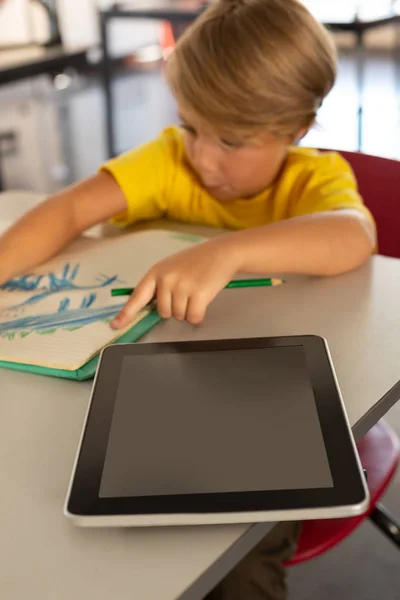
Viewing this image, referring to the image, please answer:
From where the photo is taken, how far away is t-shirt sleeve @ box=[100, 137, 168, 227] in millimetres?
986

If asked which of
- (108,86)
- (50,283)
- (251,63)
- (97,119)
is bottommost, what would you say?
(97,119)

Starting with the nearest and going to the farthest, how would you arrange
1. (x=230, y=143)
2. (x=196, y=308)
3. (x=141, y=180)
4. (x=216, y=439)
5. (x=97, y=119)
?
(x=216, y=439)
(x=196, y=308)
(x=230, y=143)
(x=141, y=180)
(x=97, y=119)

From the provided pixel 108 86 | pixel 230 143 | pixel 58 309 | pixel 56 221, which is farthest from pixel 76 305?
pixel 108 86

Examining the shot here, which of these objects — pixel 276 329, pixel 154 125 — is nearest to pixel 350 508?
pixel 276 329

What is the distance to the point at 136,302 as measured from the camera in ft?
2.11

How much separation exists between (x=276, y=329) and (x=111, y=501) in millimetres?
285

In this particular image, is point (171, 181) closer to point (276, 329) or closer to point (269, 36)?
point (269, 36)

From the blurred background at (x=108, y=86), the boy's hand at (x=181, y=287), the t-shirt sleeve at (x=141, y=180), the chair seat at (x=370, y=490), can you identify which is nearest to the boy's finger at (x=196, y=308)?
the boy's hand at (x=181, y=287)

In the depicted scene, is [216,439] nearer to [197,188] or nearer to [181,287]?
[181,287]

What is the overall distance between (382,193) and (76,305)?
512 millimetres

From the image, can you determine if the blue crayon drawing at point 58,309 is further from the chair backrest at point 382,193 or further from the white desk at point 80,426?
the chair backrest at point 382,193

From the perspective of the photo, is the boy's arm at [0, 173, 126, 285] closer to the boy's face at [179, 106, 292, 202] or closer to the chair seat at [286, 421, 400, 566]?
the boy's face at [179, 106, 292, 202]

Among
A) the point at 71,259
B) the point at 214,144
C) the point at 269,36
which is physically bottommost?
the point at 71,259

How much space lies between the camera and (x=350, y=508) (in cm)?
38
